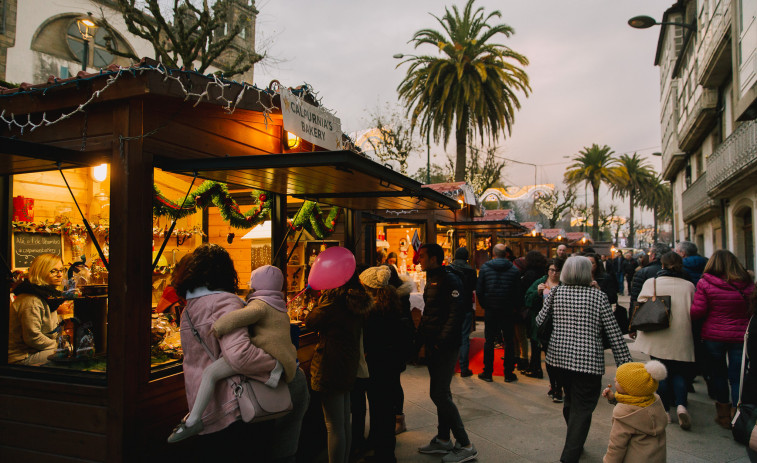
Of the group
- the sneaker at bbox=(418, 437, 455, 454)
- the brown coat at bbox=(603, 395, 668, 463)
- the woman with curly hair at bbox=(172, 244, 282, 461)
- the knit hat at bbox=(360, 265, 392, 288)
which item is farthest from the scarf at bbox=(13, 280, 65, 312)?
the brown coat at bbox=(603, 395, 668, 463)

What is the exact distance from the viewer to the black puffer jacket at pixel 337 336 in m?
3.78

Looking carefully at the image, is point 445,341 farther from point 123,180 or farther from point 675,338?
point 123,180

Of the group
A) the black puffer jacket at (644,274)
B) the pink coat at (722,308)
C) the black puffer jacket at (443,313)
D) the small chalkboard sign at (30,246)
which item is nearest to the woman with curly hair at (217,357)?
the black puffer jacket at (443,313)

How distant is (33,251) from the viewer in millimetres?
5535

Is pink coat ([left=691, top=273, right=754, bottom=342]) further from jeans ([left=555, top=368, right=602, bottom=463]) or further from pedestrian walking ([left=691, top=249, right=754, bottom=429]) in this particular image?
jeans ([left=555, top=368, right=602, bottom=463])

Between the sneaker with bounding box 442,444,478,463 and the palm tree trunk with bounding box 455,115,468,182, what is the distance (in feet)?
58.0

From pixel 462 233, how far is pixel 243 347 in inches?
560

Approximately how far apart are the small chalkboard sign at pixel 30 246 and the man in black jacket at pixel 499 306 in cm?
573

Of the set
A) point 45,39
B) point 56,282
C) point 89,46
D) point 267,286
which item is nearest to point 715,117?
point 267,286

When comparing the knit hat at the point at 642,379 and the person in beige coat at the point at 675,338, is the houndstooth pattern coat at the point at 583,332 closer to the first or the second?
the knit hat at the point at 642,379

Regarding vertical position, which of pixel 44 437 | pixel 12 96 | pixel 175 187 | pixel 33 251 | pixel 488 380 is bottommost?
pixel 488 380

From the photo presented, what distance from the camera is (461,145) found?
2203cm

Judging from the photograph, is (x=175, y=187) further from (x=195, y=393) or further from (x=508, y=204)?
(x=508, y=204)

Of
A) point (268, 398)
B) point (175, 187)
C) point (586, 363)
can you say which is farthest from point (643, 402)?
point (175, 187)
